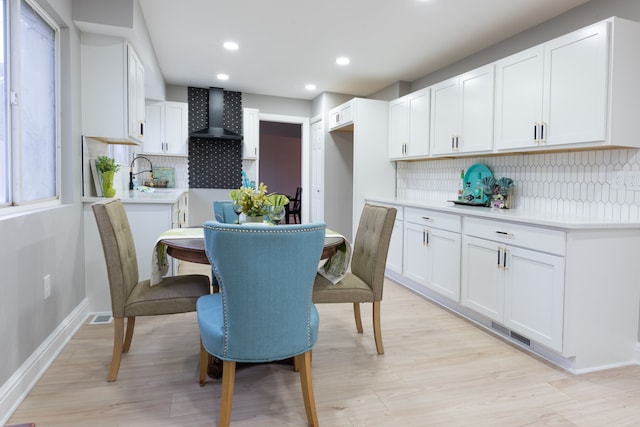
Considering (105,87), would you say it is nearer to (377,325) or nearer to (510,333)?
(377,325)

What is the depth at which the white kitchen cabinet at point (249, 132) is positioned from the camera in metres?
5.95

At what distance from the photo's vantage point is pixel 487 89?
326cm

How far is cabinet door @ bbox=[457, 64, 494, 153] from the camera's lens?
325 centimetres

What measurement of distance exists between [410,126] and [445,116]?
636 mm

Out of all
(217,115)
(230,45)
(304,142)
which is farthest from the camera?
(304,142)

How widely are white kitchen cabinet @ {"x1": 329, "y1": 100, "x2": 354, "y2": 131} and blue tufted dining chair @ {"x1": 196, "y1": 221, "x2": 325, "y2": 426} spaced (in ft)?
12.4

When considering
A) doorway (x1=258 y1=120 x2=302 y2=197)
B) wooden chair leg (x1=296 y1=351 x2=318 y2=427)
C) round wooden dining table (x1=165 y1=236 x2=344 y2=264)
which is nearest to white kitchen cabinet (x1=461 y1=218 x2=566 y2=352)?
round wooden dining table (x1=165 y1=236 x2=344 y2=264)

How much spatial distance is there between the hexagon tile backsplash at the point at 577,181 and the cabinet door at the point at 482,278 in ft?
1.97

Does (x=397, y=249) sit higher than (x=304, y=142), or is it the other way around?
(x=304, y=142)

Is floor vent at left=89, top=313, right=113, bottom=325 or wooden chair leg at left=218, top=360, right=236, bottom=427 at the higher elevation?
wooden chair leg at left=218, top=360, right=236, bottom=427

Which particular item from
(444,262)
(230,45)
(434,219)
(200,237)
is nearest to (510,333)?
(444,262)

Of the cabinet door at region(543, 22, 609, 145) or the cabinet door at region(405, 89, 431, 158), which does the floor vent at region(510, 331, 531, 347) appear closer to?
the cabinet door at region(543, 22, 609, 145)

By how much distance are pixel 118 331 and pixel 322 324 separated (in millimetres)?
1472

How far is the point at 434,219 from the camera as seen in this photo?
3.47 metres
